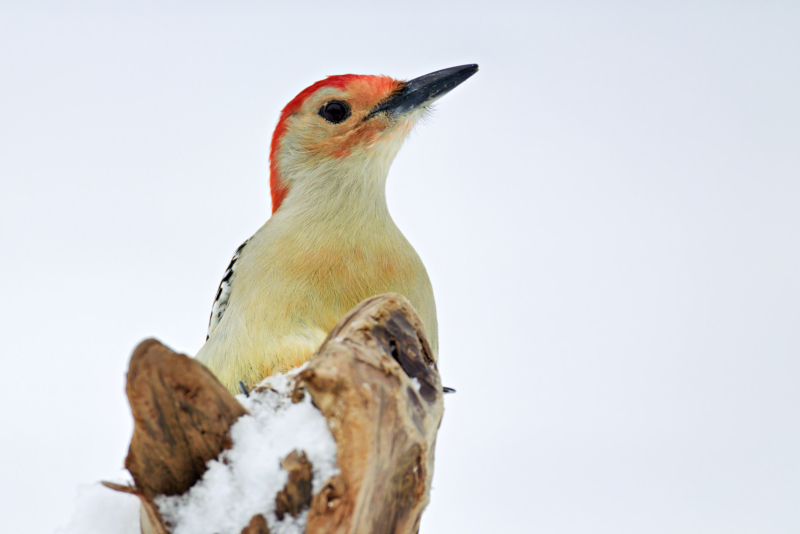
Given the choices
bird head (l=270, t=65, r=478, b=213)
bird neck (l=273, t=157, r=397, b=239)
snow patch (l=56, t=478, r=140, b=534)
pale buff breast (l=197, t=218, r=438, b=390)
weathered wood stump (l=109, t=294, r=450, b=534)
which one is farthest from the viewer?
bird head (l=270, t=65, r=478, b=213)

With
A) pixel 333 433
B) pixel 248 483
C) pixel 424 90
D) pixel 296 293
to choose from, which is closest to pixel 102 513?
pixel 248 483

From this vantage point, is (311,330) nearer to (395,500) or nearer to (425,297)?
(425,297)

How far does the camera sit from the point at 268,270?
2.35 metres

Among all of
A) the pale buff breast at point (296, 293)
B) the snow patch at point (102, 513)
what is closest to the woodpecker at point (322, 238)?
the pale buff breast at point (296, 293)

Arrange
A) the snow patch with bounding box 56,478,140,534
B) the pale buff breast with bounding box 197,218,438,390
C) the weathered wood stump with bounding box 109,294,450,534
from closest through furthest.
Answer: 1. the weathered wood stump with bounding box 109,294,450,534
2. the snow patch with bounding box 56,478,140,534
3. the pale buff breast with bounding box 197,218,438,390

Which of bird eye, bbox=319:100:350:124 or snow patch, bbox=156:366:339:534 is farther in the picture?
bird eye, bbox=319:100:350:124

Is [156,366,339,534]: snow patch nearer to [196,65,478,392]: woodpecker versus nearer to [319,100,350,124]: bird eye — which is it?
[196,65,478,392]: woodpecker

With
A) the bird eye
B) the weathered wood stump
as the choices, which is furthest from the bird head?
the weathered wood stump

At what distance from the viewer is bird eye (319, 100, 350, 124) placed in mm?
2604

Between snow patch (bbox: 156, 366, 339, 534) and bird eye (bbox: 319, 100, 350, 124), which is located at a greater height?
bird eye (bbox: 319, 100, 350, 124)

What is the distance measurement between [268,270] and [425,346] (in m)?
0.76

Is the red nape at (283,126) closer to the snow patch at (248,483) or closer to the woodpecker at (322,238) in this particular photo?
the woodpecker at (322,238)

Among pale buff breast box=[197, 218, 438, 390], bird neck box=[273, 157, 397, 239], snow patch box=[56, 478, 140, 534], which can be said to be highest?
bird neck box=[273, 157, 397, 239]

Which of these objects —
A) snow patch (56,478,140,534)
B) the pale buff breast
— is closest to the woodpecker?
the pale buff breast
